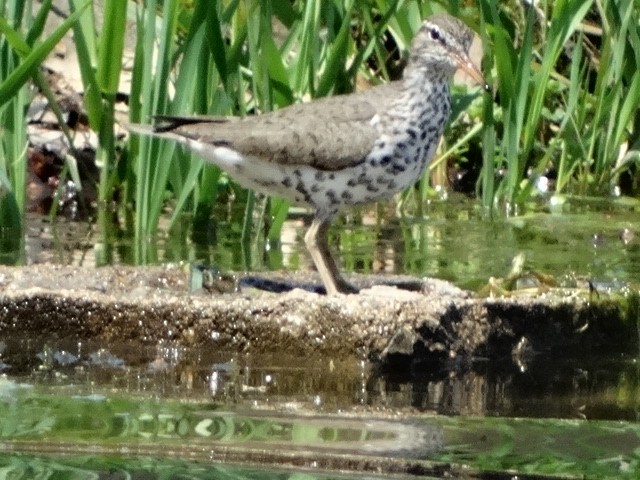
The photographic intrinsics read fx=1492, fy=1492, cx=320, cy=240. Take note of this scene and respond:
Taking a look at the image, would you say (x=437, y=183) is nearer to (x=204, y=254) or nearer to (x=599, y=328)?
(x=204, y=254)

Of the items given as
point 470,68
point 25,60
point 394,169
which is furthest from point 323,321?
point 470,68

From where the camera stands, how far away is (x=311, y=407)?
3.97m

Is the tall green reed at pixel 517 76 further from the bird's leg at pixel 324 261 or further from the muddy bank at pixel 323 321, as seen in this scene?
the muddy bank at pixel 323 321

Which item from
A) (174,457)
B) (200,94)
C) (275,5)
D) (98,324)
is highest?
(275,5)

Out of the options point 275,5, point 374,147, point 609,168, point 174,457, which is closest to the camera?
point 174,457

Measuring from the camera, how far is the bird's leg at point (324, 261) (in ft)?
17.8

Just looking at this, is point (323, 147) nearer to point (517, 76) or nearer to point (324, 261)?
point (324, 261)

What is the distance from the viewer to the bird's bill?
21.0ft

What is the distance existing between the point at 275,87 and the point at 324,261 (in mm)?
1506

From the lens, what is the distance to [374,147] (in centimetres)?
596

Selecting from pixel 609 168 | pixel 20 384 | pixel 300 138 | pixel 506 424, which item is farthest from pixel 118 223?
pixel 506 424

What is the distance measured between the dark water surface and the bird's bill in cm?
83

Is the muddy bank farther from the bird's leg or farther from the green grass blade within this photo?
the green grass blade

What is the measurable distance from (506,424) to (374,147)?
8.27 ft
